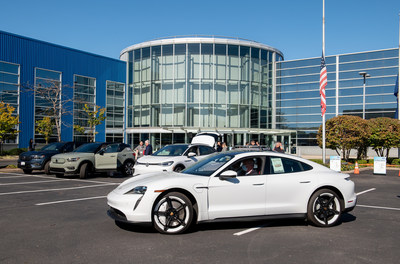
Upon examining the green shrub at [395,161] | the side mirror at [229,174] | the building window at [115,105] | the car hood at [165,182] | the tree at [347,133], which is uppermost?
the building window at [115,105]

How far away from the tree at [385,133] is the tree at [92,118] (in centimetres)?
2637

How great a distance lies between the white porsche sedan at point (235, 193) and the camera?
6066mm

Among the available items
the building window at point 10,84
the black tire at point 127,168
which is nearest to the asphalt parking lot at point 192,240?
the black tire at point 127,168

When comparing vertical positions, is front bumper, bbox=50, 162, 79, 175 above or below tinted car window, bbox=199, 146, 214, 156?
below

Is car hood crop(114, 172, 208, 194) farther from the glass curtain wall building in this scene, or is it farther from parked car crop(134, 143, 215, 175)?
the glass curtain wall building

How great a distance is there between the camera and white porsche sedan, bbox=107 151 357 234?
607 cm

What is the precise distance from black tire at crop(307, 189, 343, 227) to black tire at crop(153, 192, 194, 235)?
7.43ft

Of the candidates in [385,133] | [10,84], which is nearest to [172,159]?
[385,133]

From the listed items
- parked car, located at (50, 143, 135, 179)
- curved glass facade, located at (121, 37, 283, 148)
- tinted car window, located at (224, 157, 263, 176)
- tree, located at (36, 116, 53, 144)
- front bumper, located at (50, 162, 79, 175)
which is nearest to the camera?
tinted car window, located at (224, 157, 263, 176)

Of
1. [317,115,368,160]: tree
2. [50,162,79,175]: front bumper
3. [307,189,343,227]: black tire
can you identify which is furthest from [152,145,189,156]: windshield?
[317,115,368,160]: tree

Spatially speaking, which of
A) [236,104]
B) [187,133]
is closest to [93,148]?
[187,133]

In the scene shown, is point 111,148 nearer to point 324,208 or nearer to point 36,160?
point 36,160

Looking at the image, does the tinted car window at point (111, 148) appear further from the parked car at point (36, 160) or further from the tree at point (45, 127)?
the tree at point (45, 127)

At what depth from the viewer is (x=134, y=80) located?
4197cm
